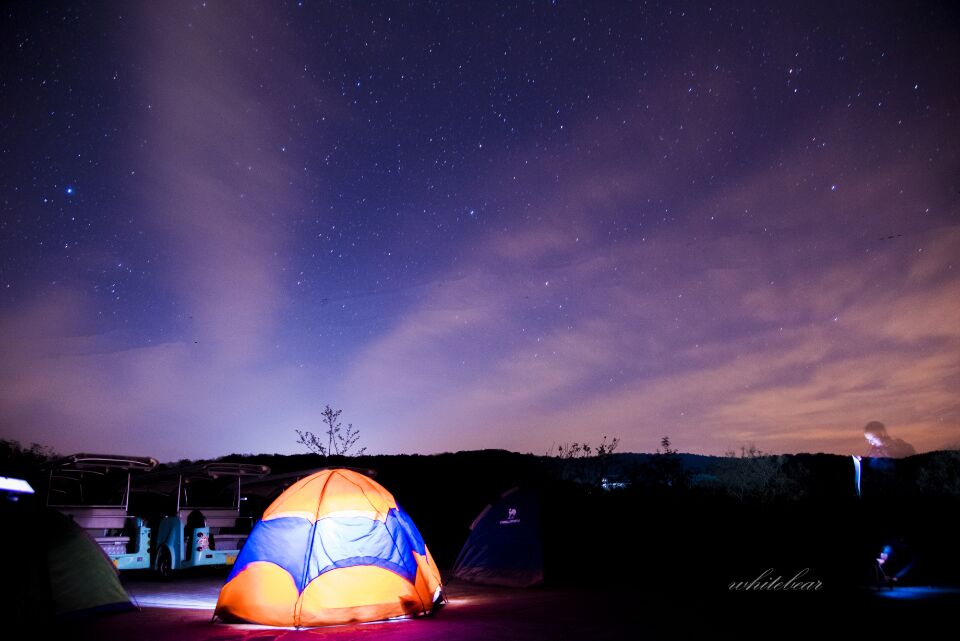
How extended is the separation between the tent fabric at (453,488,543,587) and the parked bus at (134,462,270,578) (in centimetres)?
540

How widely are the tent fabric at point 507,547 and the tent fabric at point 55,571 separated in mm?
7679

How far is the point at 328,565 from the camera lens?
812 centimetres

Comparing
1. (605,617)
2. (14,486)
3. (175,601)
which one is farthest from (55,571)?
(605,617)

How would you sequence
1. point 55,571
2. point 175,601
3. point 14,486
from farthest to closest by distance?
1. point 175,601
2. point 55,571
3. point 14,486

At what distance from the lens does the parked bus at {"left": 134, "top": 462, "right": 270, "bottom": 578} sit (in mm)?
13656

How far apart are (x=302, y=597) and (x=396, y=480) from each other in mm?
27918

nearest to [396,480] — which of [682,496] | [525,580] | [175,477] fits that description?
[682,496]

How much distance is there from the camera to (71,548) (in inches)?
281

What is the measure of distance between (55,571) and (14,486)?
127cm

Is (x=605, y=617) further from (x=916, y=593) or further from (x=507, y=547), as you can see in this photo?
(x=916, y=593)

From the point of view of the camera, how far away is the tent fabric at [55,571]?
6203 millimetres

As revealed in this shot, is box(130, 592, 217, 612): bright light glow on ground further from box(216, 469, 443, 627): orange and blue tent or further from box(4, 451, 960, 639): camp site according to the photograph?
box(216, 469, 443, 627): orange and blue tent

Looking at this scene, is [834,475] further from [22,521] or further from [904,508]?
[22,521]

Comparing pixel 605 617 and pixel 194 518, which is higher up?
pixel 194 518
